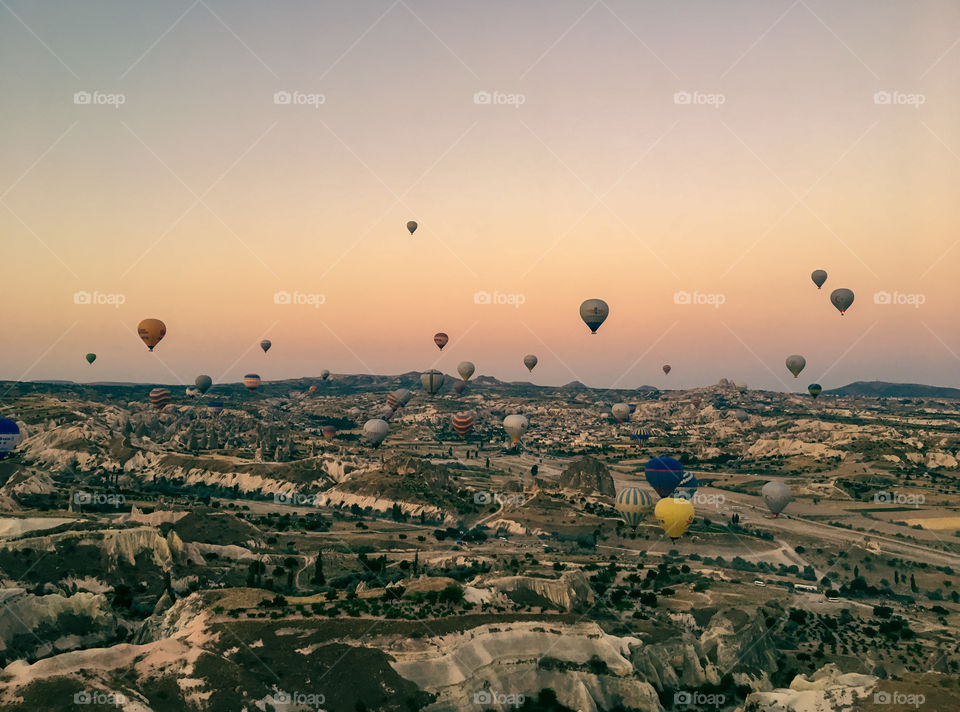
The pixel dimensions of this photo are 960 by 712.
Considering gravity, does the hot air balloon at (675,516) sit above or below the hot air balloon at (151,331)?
below

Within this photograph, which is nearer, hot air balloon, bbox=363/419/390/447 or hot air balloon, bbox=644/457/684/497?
hot air balloon, bbox=644/457/684/497

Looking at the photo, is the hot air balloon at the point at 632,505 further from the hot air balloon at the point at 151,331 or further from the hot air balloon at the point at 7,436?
the hot air balloon at the point at 7,436

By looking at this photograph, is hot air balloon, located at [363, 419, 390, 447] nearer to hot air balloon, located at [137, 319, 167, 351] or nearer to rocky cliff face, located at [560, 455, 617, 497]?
rocky cliff face, located at [560, 455, 617, 497]

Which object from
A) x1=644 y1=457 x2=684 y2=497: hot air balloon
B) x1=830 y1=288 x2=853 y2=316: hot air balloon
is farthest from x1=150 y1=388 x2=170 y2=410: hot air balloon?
x1=830 y1=288 x2=853 y2=316: hot air balloon

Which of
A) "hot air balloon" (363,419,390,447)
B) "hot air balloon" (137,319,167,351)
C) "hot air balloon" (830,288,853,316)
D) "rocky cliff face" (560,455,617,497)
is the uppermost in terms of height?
"hot air balloon" (830,288,853,316)

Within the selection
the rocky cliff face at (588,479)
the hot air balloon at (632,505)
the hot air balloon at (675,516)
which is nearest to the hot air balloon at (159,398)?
the rocky cliff face at (588,479)

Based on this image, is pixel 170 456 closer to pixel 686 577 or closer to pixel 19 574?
pixel 19 574
